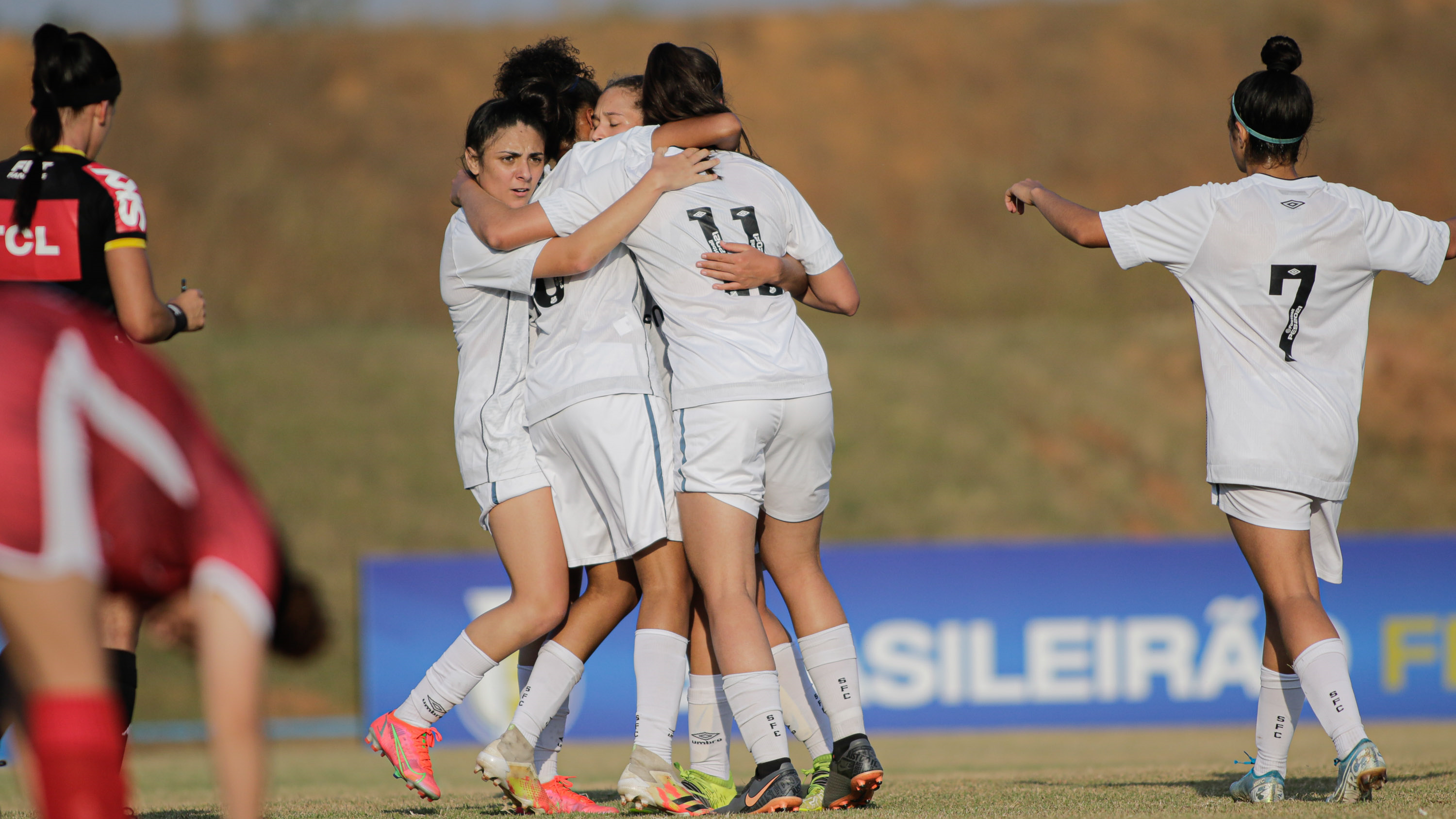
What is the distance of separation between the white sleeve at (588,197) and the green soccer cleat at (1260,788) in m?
2.69

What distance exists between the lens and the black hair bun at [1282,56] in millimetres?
4285

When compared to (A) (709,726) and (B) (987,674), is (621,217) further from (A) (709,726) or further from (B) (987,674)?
(B) (987,674)

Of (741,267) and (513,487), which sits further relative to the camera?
(513,487)

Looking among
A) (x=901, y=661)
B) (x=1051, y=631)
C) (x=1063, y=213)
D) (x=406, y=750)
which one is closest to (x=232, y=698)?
(x=406, y=750)

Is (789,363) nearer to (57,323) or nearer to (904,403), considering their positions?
(57,323)

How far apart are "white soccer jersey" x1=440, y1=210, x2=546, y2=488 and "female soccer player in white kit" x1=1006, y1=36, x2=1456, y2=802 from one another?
1.87m

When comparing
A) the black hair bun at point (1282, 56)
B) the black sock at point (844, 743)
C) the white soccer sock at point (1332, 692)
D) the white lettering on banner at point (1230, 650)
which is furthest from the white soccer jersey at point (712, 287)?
the white lettering on banner at point (1230, 650)

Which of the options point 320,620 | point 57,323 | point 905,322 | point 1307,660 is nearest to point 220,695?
point 320,620

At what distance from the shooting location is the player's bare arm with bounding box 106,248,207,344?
387 centimetres

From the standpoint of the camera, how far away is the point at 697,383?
4.11 m

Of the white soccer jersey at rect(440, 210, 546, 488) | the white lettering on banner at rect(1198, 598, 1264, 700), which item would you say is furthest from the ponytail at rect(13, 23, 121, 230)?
the white lettering on banner at rect(1198, 598, 1264, 700)

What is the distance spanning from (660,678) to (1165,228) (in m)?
2.13

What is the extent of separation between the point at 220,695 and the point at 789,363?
2273mm

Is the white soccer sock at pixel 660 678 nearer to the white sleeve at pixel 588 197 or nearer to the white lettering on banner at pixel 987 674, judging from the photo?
the white sleeve at pixel 588 197
